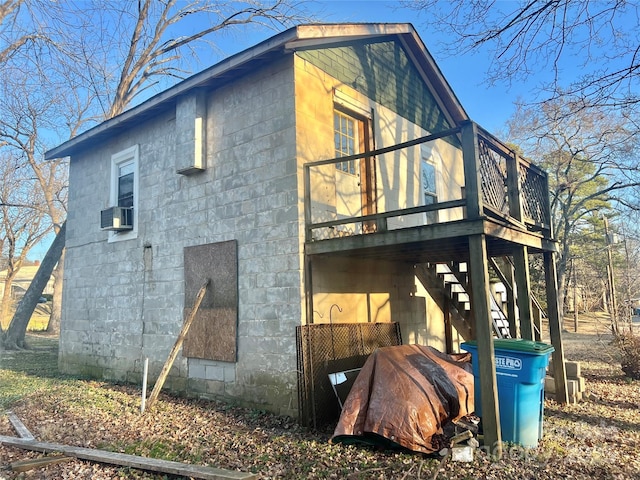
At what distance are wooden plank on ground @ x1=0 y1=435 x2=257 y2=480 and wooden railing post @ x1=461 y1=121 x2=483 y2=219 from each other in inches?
142

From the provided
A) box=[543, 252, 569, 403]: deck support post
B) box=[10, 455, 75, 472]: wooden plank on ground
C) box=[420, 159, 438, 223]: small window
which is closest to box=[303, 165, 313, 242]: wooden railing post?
box=[10, 455, 75, 472]: wooden plank on ground

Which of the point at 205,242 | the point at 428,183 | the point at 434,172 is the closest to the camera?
the point at 205,242

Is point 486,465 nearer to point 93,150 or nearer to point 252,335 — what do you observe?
point 252,335

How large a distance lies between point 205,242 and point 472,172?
4680mm

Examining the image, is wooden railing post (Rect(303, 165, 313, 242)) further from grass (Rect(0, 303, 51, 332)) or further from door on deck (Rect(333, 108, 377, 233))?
grass (Rect(0, 303, 51, 332))

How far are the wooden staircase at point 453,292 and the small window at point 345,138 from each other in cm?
261

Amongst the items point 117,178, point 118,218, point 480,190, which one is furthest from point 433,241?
point 117,178

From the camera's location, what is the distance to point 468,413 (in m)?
5.59

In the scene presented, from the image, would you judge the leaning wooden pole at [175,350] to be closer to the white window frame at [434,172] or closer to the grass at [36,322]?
the white window frame at [434,172]

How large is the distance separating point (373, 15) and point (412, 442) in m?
8.72

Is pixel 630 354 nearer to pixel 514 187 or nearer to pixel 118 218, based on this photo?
pixel 514 187

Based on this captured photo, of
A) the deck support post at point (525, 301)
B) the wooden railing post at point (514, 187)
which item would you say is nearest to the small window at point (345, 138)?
the wooden railing post at point (514, 187)

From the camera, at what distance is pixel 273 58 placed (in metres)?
7.05

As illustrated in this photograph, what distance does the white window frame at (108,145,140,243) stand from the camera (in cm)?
936
